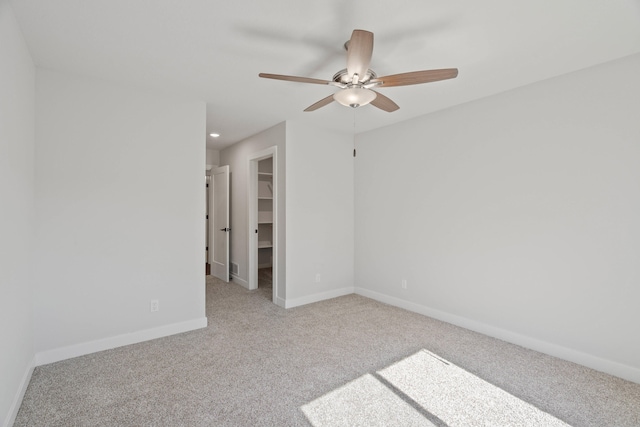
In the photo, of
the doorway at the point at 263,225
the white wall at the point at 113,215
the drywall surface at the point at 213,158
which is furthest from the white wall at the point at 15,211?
the drywall surface at the point at 213,158

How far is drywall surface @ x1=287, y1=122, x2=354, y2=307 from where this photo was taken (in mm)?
3982

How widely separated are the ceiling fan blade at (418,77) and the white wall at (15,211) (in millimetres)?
2224

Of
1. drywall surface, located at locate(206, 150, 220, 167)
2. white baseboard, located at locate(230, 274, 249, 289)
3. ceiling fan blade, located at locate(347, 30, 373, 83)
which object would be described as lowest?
white baseboard, located at locate(230, 274, 249, 289)

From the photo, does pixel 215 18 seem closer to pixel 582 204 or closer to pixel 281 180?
pixel 281 180

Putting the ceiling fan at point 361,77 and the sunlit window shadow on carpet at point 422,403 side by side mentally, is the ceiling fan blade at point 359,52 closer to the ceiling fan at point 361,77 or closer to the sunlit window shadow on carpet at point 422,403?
the ceiling fan at point 361,77

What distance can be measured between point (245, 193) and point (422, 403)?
3.72 meters

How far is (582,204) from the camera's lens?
249cm

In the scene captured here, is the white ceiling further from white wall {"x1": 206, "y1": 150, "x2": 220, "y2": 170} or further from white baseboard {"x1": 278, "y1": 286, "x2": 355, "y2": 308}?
white wall {"x1": 206, "y1": 150, "x2": 220, "y2": 170}

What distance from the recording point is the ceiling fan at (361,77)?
170cm

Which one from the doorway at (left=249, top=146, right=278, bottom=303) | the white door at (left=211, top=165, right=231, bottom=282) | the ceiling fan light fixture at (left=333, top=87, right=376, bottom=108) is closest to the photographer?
the ceiling fan light fixture at (left=333, top=87, right=376, bottom=108)

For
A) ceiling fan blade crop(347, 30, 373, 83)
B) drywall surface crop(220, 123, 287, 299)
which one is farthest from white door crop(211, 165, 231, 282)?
ceiling fan blade crop(347, 30, 373, 83)

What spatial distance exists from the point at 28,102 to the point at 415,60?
118 inches

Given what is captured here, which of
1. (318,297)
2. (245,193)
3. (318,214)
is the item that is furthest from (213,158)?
(318,297)

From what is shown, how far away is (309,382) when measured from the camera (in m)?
2.23
